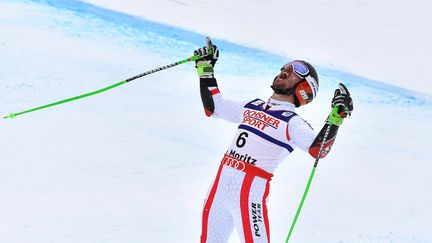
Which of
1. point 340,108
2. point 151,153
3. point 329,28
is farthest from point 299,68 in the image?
point 329,28

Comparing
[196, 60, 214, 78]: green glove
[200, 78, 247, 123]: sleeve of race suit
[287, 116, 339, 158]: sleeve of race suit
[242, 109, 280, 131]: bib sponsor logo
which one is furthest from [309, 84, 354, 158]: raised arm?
[196, 60, 214, 78]: green glove

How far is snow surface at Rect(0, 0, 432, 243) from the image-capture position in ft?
17.1

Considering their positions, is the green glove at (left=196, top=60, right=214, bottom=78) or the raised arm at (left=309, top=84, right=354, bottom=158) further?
the green glove at (left=196, top=60, right=214, bottom=78)

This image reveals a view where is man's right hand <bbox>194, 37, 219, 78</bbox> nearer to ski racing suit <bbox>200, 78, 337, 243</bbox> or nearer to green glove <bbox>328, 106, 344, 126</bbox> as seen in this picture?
ski racing suit <bbox>200, 78, 337, 243</bbox>

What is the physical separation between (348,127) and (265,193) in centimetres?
519

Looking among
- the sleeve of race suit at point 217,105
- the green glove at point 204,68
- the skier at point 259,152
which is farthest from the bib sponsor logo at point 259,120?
the green glove at point 204,68

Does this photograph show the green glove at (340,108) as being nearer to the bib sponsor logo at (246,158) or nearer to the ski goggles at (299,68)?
the ski goggles at (299,68)

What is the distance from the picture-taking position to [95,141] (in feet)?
21.8

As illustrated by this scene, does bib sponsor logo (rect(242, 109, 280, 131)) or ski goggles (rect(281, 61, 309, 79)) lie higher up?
ski goggles (rect(281, 61, 309, 79))

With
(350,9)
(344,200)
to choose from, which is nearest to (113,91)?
(344,200)

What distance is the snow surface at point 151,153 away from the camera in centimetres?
522

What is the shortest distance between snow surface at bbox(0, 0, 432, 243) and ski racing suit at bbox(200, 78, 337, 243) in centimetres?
135

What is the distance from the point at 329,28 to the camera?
1262 cm

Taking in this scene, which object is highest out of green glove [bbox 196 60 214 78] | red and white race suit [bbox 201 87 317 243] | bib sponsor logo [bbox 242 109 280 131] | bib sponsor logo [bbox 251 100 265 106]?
green glove [bbox 196 60 214 78]
